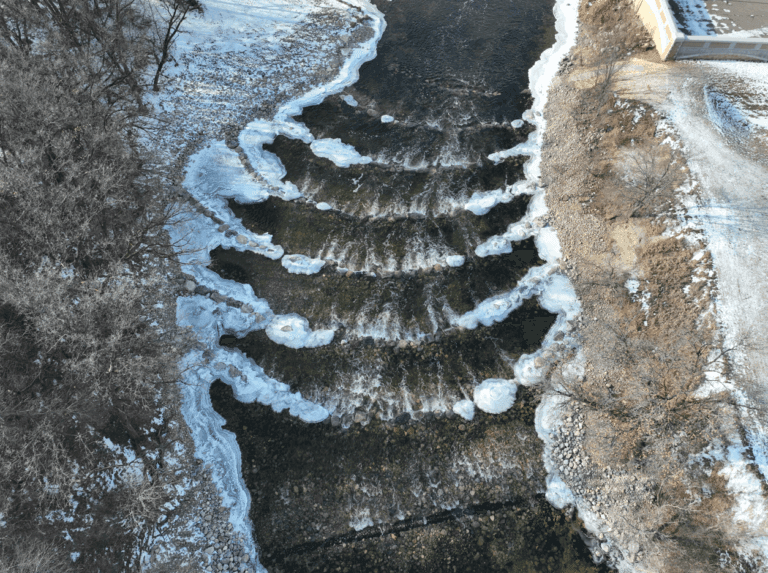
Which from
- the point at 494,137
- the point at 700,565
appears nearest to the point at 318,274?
the point at 494,137

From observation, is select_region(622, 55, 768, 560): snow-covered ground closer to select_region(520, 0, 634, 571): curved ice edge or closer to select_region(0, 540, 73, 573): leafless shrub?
select_region(520, 0, 634, 571): curved ice edge

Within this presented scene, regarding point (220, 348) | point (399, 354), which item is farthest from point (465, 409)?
point (220, 348)

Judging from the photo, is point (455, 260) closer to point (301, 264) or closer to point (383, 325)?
point (383, 325)

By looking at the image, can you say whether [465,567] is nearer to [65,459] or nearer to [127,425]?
[127,425]

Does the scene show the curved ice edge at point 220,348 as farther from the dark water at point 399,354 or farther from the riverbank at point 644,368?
the riverbank at point 644,368

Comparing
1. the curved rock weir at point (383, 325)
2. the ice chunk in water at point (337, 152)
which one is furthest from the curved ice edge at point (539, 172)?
the ice chunk in water at point (337, 152)

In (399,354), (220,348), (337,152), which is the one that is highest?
(337,152)

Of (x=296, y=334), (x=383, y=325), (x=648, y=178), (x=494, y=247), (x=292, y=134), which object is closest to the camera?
(x=296, y=334)

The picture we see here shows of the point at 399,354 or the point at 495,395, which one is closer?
the point at 495,395
